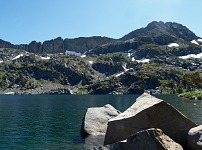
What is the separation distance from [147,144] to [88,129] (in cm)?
2411

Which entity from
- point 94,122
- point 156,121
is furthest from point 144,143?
point 94,122

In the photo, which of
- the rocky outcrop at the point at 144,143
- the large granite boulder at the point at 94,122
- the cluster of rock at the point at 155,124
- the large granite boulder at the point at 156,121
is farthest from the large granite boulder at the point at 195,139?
the large granite boulder at the point at 94,122

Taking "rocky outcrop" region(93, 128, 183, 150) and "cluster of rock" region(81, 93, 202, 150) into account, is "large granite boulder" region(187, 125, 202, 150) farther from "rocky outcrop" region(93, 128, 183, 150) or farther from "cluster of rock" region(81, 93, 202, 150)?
"rocky outcrop" region(93, 128, 183, 150)

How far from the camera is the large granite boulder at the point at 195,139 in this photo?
86.4 feet

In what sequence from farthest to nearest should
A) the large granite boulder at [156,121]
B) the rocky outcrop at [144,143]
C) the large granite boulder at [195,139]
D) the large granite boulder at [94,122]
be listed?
the large granite boulder at [94,122], the large granite boulder at [156,121], the large granite boulder at [195,139], the rocky outcrop at [144,143]

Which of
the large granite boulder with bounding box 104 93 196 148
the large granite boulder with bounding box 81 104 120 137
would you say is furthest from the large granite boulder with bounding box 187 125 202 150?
the large granite boulder with bounding box 81 104 120 137

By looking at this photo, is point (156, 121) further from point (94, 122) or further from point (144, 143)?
point (94, 122)

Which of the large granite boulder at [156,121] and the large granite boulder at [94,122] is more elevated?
the large granite boulder at [156,121]

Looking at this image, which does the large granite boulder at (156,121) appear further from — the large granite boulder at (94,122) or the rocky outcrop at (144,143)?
the large granite boulder at (94,122)

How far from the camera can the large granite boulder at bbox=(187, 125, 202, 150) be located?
2634 cm

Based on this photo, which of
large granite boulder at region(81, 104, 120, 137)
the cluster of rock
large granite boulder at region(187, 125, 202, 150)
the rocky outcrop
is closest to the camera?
the rocky outcrop

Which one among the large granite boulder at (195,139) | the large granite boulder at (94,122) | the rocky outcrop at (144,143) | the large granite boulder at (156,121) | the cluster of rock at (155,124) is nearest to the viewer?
the rocky outcrop at (144,143)

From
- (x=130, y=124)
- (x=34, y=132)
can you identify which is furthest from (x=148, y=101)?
(x=34, y=132)

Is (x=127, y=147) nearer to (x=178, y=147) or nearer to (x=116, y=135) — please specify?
(x=178, y=147)
